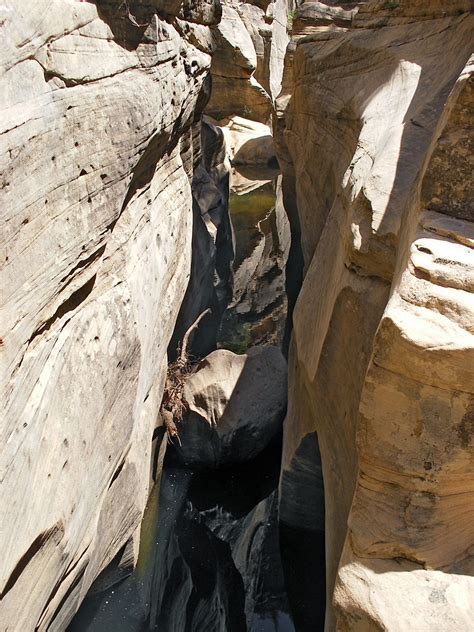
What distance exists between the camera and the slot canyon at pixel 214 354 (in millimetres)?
2705

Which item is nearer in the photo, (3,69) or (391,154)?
(3,69)

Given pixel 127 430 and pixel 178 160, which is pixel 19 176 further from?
pixel 178 160

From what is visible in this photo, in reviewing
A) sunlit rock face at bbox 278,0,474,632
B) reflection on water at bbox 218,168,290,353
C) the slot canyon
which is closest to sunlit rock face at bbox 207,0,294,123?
reflection on water at bbox 218,168,290,353

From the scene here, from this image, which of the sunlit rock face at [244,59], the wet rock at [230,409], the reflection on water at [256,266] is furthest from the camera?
the sunlit rock face at [244,59]

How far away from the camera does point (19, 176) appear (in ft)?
10.2

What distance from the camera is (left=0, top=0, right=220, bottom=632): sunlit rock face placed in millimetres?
3002

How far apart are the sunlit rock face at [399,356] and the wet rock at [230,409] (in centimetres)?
61

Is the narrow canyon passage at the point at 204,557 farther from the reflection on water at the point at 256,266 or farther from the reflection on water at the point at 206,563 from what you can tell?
the reflection on water at the point at 256,266

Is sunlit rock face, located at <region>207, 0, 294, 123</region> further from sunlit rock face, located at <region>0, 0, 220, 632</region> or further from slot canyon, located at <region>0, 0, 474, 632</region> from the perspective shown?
sunlit rock face, located at <region>0, 0, 220, 632</region>

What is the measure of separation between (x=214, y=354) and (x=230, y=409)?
22.1 inches

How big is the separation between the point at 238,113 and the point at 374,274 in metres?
12.9

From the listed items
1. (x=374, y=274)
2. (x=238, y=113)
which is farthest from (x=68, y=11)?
(x=238, y=113)

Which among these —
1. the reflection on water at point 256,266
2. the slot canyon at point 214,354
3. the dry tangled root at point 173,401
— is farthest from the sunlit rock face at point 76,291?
the reflection on water at point 256,266

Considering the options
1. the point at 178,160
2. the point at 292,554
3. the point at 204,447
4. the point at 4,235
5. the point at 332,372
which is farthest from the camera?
the point at 178,160
